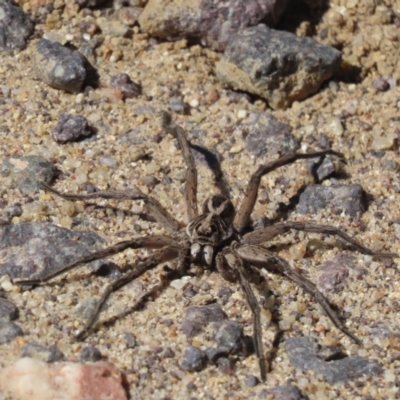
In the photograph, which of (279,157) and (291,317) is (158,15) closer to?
(279,157)

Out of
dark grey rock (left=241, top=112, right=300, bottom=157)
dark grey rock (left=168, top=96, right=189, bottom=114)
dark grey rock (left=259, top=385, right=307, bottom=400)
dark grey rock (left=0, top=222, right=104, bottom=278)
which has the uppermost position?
dark grey rock (left=168, top=96, right=189, bottom=114)

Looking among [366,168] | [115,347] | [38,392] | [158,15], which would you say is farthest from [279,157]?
[38,392]

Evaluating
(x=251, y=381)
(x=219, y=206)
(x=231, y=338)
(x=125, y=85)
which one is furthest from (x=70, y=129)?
(x=251, y=381)

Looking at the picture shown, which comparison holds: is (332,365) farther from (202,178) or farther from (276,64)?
(276,64)

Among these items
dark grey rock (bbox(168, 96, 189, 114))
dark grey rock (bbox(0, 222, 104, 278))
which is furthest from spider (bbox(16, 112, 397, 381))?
dark grey rock (bbox(168, 96, 189, 114))

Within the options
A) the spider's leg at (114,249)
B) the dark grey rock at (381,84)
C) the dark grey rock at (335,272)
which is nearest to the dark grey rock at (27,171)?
the spider's leg at (114,249)

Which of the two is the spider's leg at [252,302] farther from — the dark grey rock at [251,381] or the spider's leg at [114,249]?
the spider's leg at [114,249]

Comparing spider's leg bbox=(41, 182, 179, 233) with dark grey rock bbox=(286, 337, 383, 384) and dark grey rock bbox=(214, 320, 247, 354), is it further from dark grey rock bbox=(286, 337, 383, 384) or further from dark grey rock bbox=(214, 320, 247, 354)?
dark grey rock bbox=(286, 337, 383, 384)
